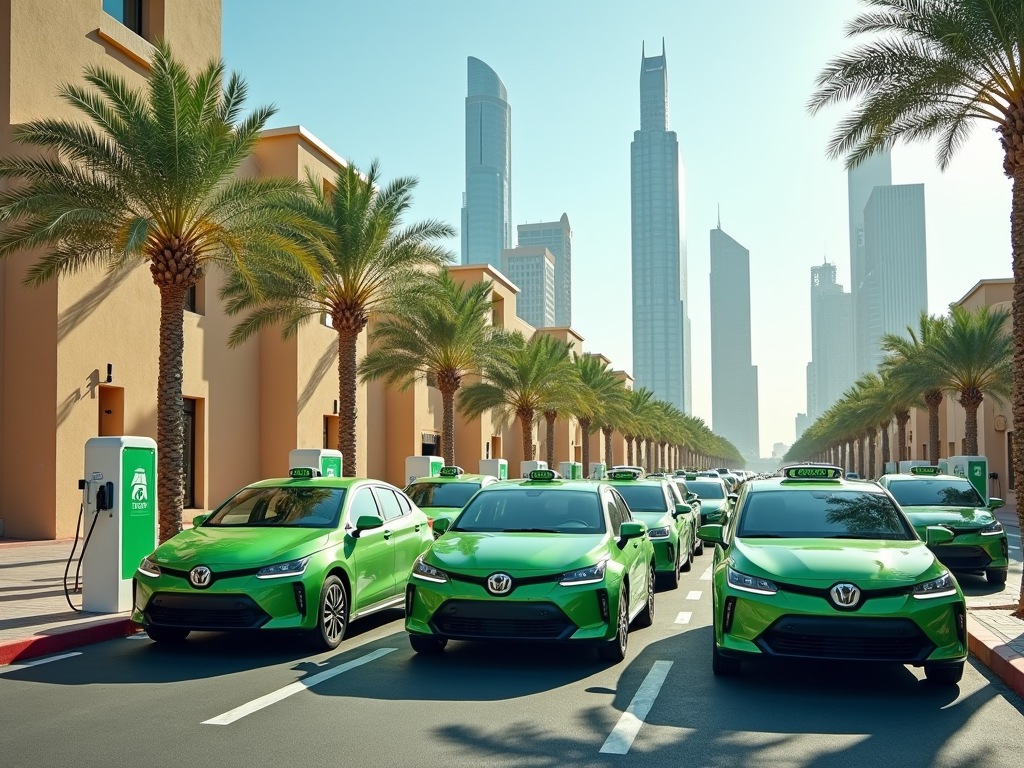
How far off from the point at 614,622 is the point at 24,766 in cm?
457

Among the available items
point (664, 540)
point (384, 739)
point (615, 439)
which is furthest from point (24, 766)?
point (615, 439)

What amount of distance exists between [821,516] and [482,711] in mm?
3827

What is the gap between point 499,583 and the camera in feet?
26.4

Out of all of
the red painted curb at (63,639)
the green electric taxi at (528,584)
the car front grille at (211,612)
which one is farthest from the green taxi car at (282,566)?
the green electric taxi at (528,584)

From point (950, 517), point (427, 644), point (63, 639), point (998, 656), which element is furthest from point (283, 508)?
point (950, 517)

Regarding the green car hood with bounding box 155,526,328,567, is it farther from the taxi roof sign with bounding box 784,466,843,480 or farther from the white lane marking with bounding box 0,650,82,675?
the taxi roof sign with bounding box 784,466,843,480

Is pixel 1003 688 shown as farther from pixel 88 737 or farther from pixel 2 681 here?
pixel 2 681

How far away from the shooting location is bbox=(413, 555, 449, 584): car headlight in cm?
824

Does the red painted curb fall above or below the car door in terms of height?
below

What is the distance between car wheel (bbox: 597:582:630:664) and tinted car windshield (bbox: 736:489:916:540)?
1.19 meters

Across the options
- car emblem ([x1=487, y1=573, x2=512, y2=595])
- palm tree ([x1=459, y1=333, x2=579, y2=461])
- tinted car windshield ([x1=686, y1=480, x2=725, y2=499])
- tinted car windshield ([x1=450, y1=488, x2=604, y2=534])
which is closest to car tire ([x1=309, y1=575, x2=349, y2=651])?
tinted car windshield ([x1=450, y1=488, x2=604, y2=534])

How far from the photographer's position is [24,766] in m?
5.57

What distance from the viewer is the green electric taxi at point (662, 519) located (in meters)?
14.1

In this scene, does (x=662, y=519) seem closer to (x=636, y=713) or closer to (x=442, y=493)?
(x=442, y=493)
